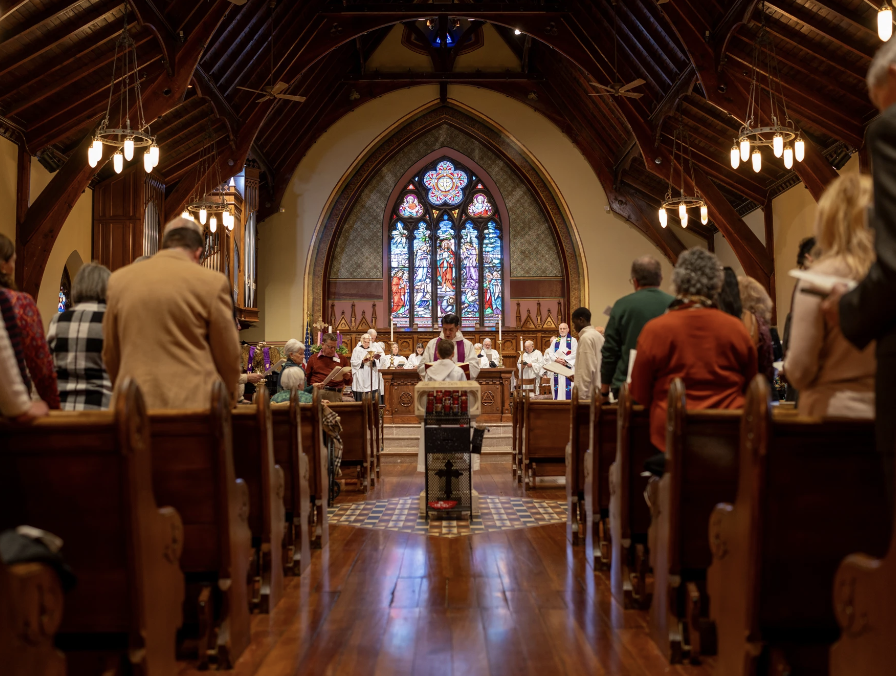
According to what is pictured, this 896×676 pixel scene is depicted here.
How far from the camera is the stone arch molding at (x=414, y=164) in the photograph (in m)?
15.2

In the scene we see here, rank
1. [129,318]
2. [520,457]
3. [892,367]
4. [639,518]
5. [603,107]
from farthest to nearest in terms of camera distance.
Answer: [603,107]
[520,457]
[639,518]
[129,318]
[892,367]

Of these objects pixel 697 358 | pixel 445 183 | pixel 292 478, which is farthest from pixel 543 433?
pixel 445 183

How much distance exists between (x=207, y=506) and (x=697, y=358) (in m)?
1.81

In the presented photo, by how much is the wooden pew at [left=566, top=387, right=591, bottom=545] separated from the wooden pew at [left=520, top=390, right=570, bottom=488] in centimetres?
203

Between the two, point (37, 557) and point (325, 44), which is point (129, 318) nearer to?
point (37, 557)

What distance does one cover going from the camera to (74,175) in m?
8.36

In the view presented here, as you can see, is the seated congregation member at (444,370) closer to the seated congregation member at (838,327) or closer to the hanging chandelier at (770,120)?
A: the hanging chandelier at (770,120)

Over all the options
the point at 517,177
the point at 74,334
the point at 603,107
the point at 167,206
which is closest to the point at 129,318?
the point at 74,334

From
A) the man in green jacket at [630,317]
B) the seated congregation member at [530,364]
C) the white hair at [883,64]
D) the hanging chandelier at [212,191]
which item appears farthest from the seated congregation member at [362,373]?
the white hair at [883,64]

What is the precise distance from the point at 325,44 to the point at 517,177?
5.56m

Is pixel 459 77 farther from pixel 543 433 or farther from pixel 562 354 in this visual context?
pixel 543 433

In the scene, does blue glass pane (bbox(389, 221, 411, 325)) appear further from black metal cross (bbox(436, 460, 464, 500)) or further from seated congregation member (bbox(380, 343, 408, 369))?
black metal cross (bbox(436, 460, 464, 500))

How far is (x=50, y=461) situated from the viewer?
189 cm

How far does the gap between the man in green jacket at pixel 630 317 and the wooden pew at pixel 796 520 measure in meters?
1.83
